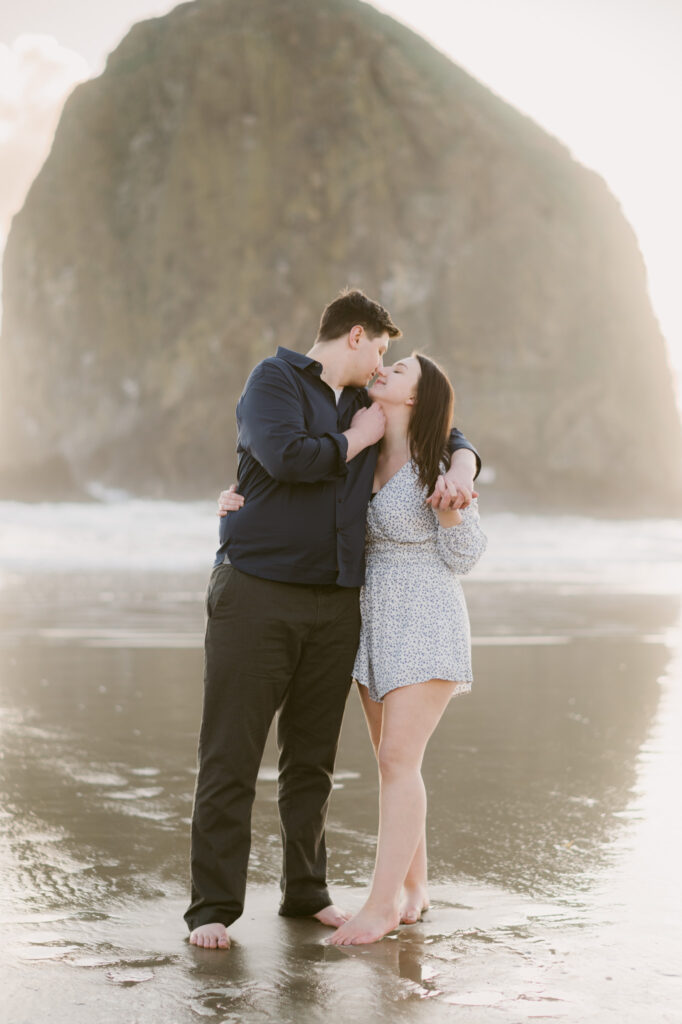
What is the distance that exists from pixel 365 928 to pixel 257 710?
64 centimetres

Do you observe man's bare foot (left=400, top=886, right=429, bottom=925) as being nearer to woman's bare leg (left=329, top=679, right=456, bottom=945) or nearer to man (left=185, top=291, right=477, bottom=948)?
woman's bare leg (left=329, top=679, right=456, bottom=945)

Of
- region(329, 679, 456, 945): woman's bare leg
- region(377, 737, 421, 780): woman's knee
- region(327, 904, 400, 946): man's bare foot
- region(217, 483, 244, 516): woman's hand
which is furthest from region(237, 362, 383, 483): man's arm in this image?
region(327, 904, 400, 946): man's bare foot

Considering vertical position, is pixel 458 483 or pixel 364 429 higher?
pixel 364 429

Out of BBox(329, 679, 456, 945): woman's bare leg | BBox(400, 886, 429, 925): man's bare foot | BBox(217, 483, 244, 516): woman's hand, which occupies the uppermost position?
BBox(217, 483, 244, 516): woman's hand

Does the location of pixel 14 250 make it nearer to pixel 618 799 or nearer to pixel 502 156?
pixel 502 156

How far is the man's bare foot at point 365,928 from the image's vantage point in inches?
109

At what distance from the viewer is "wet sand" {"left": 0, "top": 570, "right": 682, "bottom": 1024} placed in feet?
7.77

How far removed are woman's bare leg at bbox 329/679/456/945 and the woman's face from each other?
0.82m

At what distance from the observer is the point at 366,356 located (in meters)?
3.19

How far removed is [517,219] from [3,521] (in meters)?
37.1

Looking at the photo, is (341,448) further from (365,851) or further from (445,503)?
(365,851)

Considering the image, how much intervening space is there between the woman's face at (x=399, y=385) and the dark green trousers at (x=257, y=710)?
572 millimetres

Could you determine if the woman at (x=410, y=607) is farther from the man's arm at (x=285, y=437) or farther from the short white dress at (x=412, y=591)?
the man's arm at (x=285, y=437)

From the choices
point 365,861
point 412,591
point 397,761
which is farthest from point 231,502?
point 365,861
